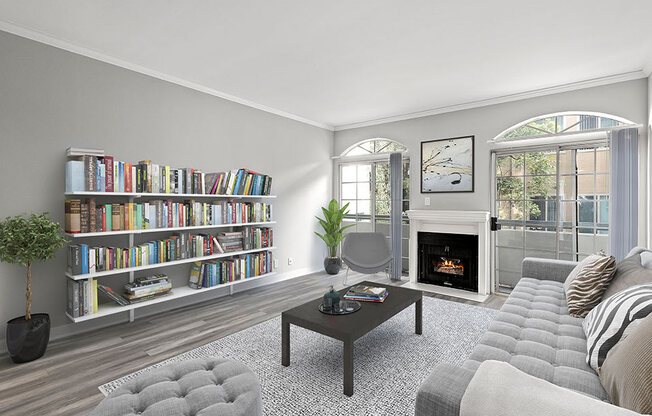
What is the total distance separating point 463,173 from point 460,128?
2.21 feet

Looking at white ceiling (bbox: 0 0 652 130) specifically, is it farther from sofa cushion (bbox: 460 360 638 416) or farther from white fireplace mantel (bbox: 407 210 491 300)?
sofa cushion (bbox: 460 360 638 416)

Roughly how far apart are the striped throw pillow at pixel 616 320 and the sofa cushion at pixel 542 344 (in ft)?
0.29

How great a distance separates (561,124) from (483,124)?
91 cm

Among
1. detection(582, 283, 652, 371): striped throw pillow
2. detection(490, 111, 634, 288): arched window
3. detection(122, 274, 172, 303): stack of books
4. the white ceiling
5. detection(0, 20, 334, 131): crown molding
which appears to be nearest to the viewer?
detection(582, 283, 652, 371): striped throw pillow

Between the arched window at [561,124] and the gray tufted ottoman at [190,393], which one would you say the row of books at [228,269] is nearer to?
the gray tufted ottoman at [190,393]

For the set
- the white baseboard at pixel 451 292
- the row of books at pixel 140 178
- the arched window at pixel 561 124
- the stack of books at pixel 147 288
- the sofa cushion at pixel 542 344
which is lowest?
the white baseboard at pixel 451 292

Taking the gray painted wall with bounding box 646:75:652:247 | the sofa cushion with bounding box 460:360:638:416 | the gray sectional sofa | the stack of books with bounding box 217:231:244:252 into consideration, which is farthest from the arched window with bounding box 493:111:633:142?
the sofa cushion with bounding box 460:360:638:416

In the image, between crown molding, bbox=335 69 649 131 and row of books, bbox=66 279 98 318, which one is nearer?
row of books, bbox=66 279 98 318

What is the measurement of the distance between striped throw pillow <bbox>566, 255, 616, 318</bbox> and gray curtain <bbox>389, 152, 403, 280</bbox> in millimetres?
3000

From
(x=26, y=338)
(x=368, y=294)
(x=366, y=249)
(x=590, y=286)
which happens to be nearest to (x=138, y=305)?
(x=26, y=338)

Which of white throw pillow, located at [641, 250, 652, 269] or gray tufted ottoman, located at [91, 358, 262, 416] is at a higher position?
white throw pillow, located at [641, 250, 652, 269]

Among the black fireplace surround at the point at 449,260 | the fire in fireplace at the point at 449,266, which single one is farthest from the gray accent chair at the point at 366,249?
the fire in fireplace at the point at 449,266

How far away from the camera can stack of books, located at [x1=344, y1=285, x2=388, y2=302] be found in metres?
2.75

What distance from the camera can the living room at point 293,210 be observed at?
1.81 m
